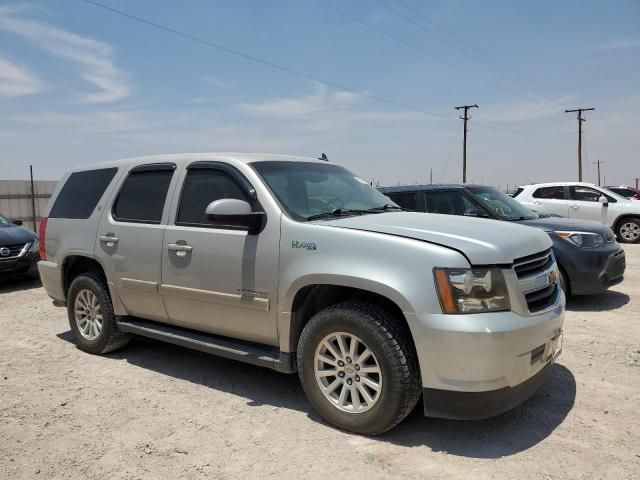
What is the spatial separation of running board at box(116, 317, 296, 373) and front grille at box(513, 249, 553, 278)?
1651 mm

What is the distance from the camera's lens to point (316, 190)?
172 inches

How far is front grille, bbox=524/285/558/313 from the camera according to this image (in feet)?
10.9

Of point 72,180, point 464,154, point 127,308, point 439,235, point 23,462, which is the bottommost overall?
point 23,462

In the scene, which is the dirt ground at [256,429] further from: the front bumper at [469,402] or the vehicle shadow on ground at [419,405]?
the front bumper at [469,402]

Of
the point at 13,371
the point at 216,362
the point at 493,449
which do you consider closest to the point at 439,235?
the point at 493,449

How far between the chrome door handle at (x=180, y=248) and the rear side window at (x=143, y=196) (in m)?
0.38

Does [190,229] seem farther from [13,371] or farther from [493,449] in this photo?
[493,449]

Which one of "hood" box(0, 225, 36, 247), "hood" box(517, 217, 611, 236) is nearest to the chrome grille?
"hood" box(517, 217, 611, 236)

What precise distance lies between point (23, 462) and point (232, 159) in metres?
2.55

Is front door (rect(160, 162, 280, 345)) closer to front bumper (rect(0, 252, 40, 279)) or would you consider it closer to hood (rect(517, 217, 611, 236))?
hood (rect(517, 217, 611, 236))

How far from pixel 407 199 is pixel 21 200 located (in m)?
14.4

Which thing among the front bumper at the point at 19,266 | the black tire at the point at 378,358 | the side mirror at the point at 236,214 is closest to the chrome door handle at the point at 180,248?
the side mirror at the point at 236,214

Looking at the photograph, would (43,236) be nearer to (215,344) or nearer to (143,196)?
(143,196)

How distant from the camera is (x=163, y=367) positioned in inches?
198
